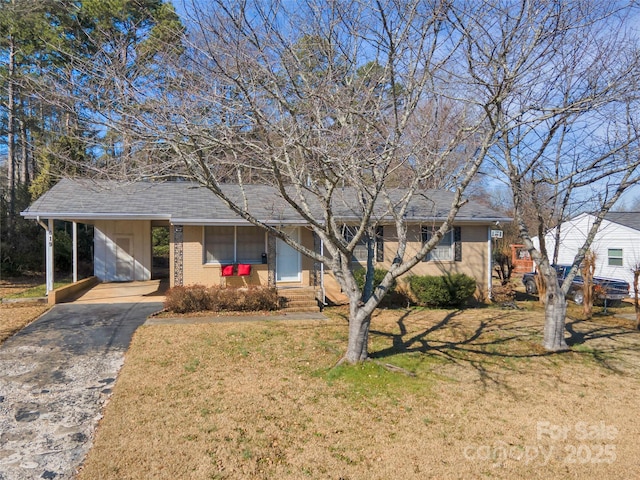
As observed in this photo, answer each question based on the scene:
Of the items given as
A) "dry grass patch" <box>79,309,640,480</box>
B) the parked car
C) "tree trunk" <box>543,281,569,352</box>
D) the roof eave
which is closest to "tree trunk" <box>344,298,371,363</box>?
"dry grass patch" <box>79,309,640,480</box>

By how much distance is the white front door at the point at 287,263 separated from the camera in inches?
510

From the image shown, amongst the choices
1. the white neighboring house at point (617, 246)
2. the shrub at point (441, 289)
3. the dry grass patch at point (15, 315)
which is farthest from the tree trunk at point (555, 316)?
the white neighboring house at point (617, 246)

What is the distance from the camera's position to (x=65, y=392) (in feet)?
17.5

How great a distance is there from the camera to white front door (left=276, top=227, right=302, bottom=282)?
13.0m

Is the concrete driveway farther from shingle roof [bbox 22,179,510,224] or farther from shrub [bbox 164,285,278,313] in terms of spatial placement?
shingle roof [bbox 22,179,510,224]

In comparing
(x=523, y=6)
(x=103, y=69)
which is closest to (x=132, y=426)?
(x=103, y=69)

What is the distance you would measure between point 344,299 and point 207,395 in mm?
7475

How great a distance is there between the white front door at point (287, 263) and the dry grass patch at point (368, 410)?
4801 millimetres

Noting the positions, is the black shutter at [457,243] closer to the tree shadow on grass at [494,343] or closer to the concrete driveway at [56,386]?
the tree shadow on grass at [494,343]

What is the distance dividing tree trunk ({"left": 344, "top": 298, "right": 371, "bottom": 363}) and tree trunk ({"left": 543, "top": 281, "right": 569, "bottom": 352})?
12.0 feet

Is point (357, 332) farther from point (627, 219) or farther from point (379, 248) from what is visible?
point (627, 219)

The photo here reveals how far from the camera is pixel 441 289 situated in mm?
12039

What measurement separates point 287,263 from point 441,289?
468 centimetres

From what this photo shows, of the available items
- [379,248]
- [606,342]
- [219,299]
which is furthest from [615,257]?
[219,299]
